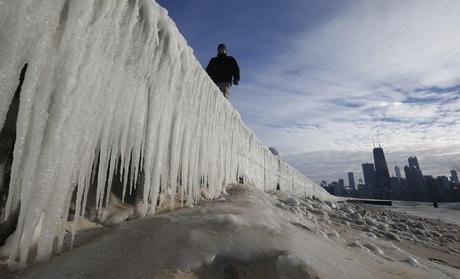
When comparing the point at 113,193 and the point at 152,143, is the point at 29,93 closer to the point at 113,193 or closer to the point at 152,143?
the point at 152,143

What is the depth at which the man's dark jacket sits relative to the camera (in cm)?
518

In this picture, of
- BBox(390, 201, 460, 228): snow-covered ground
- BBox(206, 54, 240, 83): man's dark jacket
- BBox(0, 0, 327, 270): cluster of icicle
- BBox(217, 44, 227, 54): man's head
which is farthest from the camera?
BBox(390, 201, 460, 228): snow-covered ground

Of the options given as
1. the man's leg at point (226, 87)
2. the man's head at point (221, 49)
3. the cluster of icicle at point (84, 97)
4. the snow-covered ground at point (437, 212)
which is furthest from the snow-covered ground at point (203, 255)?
the snow-covered ground at point (437, 212)

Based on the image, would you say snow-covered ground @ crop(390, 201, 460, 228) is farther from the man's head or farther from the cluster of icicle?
the cluster of icicle

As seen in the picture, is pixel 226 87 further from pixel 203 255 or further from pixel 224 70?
pixel 203 255

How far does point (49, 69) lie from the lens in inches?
41.9

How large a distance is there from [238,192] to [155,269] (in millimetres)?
2163

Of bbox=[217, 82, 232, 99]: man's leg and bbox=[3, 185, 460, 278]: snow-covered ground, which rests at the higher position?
bbox=[217, 82, 232, 99]: man's leg

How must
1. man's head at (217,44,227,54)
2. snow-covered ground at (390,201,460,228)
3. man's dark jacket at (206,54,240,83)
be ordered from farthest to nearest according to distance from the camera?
snow-covered ground at (390,201,460,228), man's head at (217,44,227,54), man's dark jacket at (206,54,240,83)

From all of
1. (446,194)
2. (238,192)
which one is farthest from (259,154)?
(446,194)

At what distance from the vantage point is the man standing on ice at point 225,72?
518 cm

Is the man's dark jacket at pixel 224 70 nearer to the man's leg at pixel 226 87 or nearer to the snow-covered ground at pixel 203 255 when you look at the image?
the man's leg at pixel 226 87

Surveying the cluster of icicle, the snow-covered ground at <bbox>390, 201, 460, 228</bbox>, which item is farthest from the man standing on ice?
the snow-covered ground at <bbox>390, 201, 460, 228</bbox>

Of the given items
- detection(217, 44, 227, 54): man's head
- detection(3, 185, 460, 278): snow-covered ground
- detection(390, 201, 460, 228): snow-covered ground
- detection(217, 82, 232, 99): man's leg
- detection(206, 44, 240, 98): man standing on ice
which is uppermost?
detection(217, 44, 227, 54): man's head
